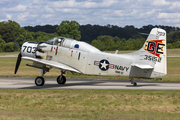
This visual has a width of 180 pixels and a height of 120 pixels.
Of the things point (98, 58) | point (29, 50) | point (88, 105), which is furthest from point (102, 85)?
point (88, 105)

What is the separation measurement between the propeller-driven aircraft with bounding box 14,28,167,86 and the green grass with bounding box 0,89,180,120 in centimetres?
300

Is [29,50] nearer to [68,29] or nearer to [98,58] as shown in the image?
[98,58]

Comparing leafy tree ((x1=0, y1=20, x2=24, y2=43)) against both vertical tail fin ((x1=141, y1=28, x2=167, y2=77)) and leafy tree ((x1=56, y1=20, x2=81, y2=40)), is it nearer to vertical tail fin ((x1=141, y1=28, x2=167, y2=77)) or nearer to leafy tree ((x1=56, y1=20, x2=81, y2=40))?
leafy tree ((x1=56, y1=20, x2=81, y2=40))

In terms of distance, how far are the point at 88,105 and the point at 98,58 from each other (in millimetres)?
6070

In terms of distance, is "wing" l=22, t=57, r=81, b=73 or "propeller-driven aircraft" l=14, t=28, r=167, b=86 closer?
"propeller-driven aircraft" l=14, t=28, r=167, b=86

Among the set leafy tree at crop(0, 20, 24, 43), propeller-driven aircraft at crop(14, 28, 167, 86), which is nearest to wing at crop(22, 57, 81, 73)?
propeller-driven aircraft at crop(14, 28, 167, 86)

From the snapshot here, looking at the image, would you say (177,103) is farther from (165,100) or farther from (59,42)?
(59,42)

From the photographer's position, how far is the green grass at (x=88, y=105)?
11.5 m

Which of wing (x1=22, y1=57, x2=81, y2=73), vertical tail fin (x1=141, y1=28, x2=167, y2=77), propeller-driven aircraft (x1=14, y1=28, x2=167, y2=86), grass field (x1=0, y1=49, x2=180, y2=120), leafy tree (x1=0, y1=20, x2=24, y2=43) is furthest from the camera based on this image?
leafy tree (x1=0, y1=20, x2=24, y2=43)

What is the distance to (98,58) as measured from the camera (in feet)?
62.7

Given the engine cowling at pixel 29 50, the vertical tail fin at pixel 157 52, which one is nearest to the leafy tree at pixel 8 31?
the engine cowling at pixel 29 50

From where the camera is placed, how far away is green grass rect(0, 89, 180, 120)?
1149 cm

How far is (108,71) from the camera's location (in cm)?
1883

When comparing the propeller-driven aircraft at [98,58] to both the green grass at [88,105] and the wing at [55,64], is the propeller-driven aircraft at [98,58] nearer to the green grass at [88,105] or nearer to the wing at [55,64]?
the wing at [55,64]
